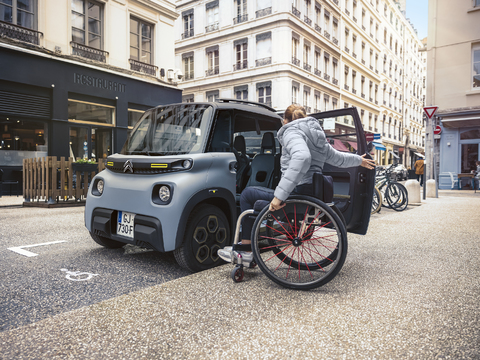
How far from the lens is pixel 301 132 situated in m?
3.27

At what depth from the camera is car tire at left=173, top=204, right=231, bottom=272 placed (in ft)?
11.6

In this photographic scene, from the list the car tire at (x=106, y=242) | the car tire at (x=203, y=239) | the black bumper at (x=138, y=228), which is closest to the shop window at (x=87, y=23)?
the car tire at (x=106, y=242)

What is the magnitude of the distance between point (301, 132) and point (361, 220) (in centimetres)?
211

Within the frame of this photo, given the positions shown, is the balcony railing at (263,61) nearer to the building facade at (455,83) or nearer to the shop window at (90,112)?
the building facade at (455,83)

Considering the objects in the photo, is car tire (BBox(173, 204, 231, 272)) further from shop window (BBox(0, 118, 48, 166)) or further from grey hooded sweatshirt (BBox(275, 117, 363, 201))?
shop window (BBox(0, 118, 48, 166))

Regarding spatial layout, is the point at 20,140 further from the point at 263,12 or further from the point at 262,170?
the point at 263,12

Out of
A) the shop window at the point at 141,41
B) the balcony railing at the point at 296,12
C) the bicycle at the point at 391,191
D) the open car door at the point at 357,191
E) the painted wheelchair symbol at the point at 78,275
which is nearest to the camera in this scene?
the painted wheelchair symbol at the point at 78,275

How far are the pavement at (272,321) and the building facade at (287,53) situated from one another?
768 inches

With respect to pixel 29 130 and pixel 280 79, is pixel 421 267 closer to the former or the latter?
pixel 29 130

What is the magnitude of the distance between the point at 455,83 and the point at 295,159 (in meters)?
19.7

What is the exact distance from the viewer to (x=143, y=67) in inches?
698

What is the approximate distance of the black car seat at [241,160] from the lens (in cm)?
434

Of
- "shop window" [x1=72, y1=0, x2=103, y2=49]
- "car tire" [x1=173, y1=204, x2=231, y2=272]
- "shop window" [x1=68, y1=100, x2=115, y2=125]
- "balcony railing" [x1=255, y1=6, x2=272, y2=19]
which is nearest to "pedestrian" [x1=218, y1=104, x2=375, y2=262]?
→ "car tire" [x1=173, y1=204, x2=231, y2=272]

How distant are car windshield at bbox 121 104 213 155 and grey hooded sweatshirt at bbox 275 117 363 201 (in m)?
0.98
